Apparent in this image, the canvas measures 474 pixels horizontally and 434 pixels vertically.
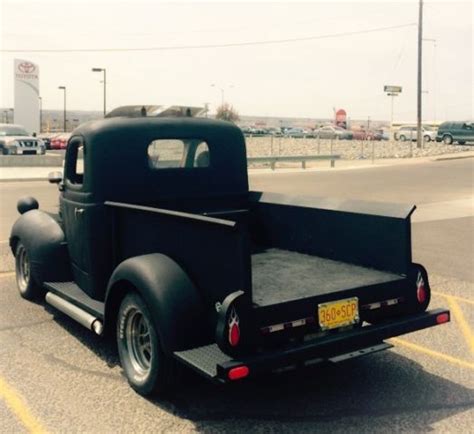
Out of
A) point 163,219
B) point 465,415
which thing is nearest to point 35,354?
point 163,219

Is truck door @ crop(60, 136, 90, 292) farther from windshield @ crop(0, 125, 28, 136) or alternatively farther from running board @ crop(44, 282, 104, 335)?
windshield @ crop(0, 125, 28, 136)

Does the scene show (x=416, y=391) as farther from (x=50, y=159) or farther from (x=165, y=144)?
(x=50, y=159)

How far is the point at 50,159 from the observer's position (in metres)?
28.3

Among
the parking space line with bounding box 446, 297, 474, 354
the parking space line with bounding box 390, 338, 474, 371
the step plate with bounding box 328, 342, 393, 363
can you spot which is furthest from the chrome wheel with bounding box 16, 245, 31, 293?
the parking space line with bounding box 446, 297, 474, 354

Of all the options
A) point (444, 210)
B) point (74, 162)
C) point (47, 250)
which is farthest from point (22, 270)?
point (444, 210)

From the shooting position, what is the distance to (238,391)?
13.9 feet

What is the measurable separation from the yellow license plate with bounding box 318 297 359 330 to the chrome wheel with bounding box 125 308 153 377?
121 centimetres

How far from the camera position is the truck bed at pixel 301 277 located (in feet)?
13.0

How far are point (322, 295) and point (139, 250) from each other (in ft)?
4.63

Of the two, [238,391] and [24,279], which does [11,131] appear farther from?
[238,391]

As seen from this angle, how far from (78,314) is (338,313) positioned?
2.15 metres

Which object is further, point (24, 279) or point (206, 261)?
point (24, 279)

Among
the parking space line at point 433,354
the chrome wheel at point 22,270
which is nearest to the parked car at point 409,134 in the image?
the parking space line at point 433,354

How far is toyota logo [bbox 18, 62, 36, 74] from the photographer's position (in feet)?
166
